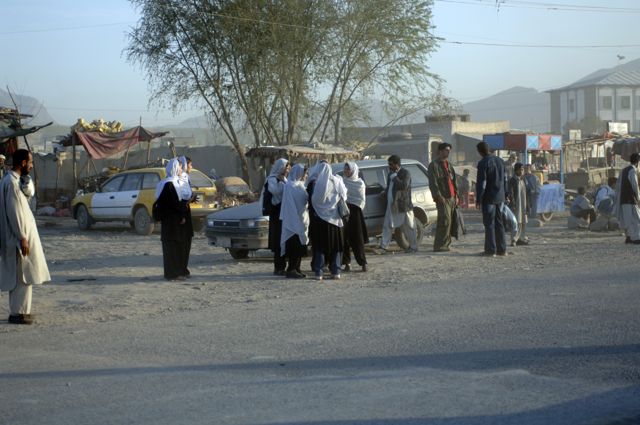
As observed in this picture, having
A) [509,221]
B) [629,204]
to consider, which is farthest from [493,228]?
[629,204]

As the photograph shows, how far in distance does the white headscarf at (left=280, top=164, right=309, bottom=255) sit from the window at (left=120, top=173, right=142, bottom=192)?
10337 millimetres

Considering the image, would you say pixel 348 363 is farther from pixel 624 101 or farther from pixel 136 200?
pixel 624 101

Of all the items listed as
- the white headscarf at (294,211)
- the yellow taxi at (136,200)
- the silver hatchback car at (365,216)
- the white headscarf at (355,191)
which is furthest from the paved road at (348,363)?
the yellow taxi at (136,200)

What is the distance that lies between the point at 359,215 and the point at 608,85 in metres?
107

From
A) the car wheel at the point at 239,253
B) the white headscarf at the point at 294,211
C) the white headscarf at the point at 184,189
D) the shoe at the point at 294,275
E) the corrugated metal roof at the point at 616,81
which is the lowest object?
the shoe at the point at 294,275

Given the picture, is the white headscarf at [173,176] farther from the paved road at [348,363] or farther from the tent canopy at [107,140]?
the tent canopy at [107,140]

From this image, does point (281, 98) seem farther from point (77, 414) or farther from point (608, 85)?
point (608, 85)

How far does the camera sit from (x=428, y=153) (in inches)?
1583

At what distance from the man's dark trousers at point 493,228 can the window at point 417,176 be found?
1.93m

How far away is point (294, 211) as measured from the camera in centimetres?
1298

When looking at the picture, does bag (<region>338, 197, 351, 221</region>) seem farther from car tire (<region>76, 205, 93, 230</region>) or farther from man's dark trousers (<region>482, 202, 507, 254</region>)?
car tire (<region>76, 205, 93, 230</region>)

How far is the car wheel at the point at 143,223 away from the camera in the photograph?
870 inches

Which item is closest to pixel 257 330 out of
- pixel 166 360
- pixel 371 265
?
pixel 166 360

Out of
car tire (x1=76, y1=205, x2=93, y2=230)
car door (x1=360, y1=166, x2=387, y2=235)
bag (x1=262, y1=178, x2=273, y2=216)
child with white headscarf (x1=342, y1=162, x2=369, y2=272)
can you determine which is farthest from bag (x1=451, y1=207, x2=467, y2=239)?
car tire (x1=76, y1=205, x2=93, y2=230)
